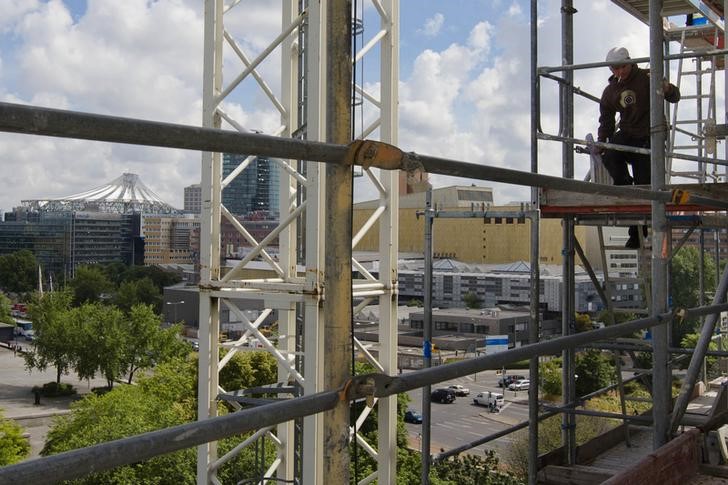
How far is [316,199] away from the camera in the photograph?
5.78m

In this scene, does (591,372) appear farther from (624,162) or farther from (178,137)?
(178,137)

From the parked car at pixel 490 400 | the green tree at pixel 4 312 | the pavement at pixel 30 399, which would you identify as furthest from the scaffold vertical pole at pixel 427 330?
the green tree at pixel 4 312

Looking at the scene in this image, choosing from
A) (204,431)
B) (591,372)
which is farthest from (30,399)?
(204,431)

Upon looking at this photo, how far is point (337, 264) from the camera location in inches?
69.3

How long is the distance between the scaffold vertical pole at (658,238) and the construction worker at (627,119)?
2308 mm

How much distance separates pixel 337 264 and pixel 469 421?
32021 millimetres

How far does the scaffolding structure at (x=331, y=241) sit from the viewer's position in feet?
4.59

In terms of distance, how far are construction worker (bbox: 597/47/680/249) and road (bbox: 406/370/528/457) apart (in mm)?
21388

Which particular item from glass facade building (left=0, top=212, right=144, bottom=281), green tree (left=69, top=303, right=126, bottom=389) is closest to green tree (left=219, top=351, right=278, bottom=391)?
green tree (left=69, top=303, right=126, bottom=389)

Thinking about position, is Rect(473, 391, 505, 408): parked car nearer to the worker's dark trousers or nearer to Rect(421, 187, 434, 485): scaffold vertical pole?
the worker's dark trousers

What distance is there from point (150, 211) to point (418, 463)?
371 feet

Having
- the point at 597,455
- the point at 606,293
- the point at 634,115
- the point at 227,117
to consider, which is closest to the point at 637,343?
the point at 606,293

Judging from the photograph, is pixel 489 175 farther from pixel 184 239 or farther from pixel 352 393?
pixel 184 239

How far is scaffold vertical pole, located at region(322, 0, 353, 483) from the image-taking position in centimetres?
176
